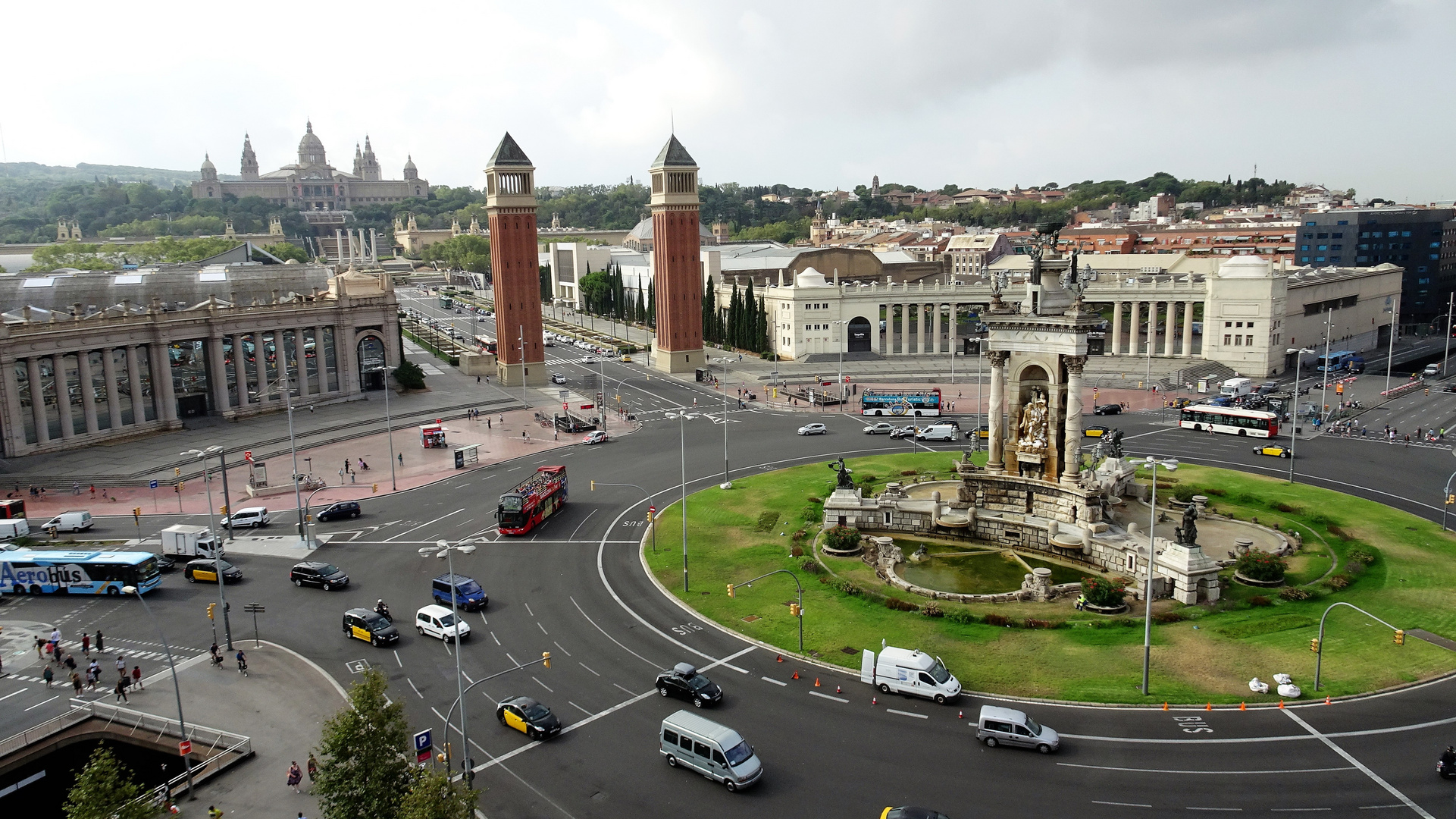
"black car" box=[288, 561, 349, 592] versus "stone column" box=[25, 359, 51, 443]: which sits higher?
"stone column" box=[25, 359, 51, 443]

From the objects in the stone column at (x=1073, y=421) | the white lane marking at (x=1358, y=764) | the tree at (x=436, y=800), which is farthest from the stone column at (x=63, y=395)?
the white lane marking at (x=1358, y=764)

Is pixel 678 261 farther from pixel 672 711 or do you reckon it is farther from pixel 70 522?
pixel 672 711

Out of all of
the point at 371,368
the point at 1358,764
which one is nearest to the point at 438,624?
the point at 1358,764

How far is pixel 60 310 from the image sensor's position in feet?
310

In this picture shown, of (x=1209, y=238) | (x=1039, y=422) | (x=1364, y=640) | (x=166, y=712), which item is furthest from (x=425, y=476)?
(x=1209, y=238)

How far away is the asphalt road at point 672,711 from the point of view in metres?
30.5

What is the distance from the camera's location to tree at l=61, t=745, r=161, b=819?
2556cm

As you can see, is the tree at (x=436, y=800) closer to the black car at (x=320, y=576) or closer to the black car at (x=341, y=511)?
the black car at (x=320, y=576)

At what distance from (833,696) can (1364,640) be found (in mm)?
22642

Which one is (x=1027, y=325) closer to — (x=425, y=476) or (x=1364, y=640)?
(x=1364, y=640)

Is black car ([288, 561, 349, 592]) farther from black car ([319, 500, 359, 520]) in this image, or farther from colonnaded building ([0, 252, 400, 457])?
colonnaded building ([0, 252, 400, 457])

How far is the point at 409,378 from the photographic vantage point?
112125mm

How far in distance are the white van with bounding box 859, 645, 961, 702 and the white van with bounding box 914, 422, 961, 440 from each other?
47063 millimetres

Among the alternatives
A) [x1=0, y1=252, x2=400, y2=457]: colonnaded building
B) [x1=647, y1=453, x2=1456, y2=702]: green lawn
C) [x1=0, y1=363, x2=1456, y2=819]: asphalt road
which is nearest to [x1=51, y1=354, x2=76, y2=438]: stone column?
[x1=0, y1=252, x2=400, y2=457]: colonnaded building
